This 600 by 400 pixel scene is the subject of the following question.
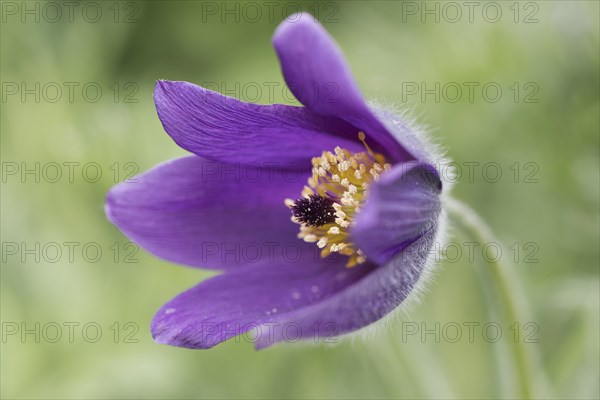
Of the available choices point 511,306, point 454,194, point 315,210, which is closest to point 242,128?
point 315,210

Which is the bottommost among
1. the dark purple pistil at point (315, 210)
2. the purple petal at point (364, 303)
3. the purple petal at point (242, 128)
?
the purple petal at point (364, 303)

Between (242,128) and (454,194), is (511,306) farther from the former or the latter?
(454,194)

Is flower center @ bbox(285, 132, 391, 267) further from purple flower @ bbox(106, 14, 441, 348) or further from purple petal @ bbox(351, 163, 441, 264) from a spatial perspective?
purple petal @ bbox(351, 163, 441, 264)

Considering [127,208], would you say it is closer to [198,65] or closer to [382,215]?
[382,215]

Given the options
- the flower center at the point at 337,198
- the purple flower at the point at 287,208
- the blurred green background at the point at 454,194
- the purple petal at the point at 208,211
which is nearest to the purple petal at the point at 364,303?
the purple flower at the point at 287,208

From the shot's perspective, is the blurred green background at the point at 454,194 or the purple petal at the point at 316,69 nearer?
the purple petal at the point at 316,69

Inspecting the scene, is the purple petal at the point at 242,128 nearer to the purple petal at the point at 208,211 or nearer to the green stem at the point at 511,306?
the purple petal at the point at 208,211
